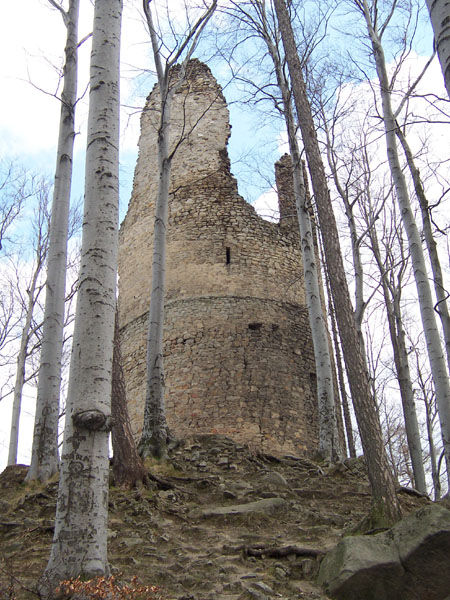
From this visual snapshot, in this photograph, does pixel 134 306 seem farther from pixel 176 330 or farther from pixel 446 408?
pixel 446 408

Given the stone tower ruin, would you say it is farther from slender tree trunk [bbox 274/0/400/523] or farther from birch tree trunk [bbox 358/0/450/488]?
birch tree trunk [bbox 358/0/450/488]

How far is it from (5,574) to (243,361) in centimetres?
685

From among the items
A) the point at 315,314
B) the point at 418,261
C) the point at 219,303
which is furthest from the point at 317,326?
the point at 219,303

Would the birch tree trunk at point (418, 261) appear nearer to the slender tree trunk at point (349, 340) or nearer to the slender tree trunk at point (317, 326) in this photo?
the slender tree trunk at point (349, 340)

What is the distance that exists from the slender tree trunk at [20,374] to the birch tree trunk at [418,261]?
7576 millimetres

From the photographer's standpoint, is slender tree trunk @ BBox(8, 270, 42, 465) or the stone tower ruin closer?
the stone tower ruin

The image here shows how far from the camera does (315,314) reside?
350 inches

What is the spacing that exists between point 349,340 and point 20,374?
849cm

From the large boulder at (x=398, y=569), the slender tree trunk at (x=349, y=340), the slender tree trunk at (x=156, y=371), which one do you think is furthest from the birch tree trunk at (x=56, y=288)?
the large boulder at (x=398, y=569)

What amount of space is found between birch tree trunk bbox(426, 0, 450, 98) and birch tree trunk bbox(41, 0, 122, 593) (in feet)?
7.68

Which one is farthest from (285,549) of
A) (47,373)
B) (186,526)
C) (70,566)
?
(47,373)

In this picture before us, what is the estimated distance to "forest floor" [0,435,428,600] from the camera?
12.5 ft

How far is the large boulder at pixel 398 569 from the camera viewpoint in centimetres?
367

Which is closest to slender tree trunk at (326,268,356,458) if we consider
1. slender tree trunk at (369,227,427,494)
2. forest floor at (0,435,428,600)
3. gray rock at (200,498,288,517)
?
slender tree trunk at (369,227,427,494)
